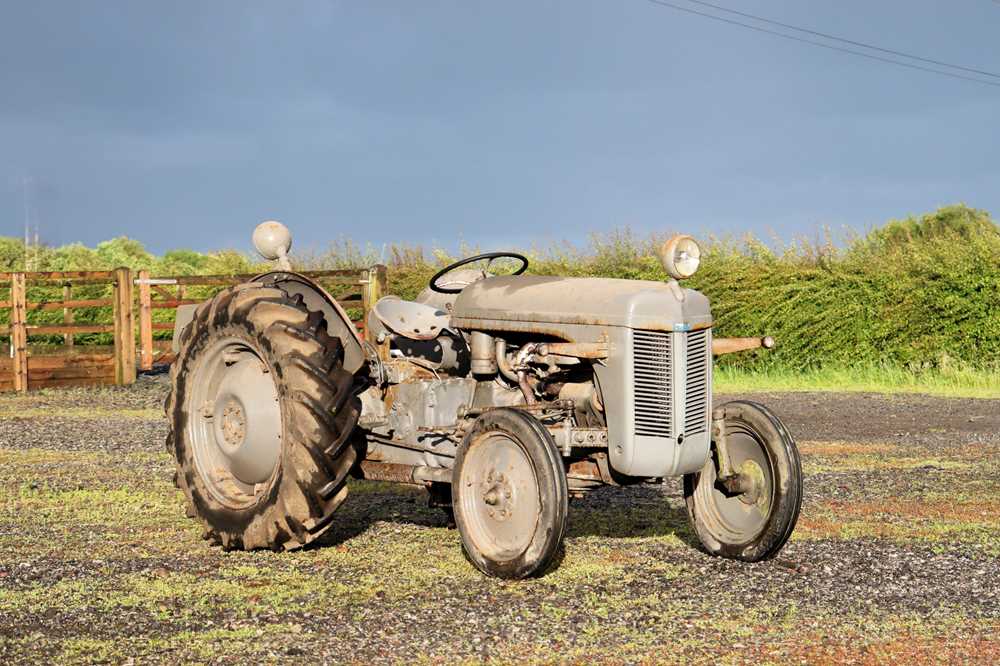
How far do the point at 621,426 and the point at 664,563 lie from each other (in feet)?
3.31

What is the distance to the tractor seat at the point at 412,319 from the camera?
23.5 feet

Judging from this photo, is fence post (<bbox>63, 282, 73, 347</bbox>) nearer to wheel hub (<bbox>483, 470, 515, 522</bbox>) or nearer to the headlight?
wheel hub (<bbox>483, 470, 515, 522</bbox>)

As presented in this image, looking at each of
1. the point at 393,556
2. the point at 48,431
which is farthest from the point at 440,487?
the point at 48,431

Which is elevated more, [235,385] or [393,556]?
[235,385]

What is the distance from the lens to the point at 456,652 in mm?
5094

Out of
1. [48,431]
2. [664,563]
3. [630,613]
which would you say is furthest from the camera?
[48,431]

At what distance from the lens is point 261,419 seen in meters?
7.09

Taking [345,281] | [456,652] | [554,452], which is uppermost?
[345,281]

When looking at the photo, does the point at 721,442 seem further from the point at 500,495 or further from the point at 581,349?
the point at 500,495

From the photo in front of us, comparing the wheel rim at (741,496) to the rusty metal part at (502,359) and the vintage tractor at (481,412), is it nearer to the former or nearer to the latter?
the vintage tractor at (481,412)

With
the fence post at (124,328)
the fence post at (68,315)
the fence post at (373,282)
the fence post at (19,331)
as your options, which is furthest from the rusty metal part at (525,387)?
the fence post at (68,315)

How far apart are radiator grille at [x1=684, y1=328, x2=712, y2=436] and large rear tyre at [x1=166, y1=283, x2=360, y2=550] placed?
1669 mm

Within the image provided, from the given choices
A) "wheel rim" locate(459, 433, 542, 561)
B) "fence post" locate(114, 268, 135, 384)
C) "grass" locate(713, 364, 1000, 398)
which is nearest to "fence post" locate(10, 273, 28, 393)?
"fence post" locate(114, 268, 135, 384)

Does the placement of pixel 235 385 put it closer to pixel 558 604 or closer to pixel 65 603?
pixel 65 603
